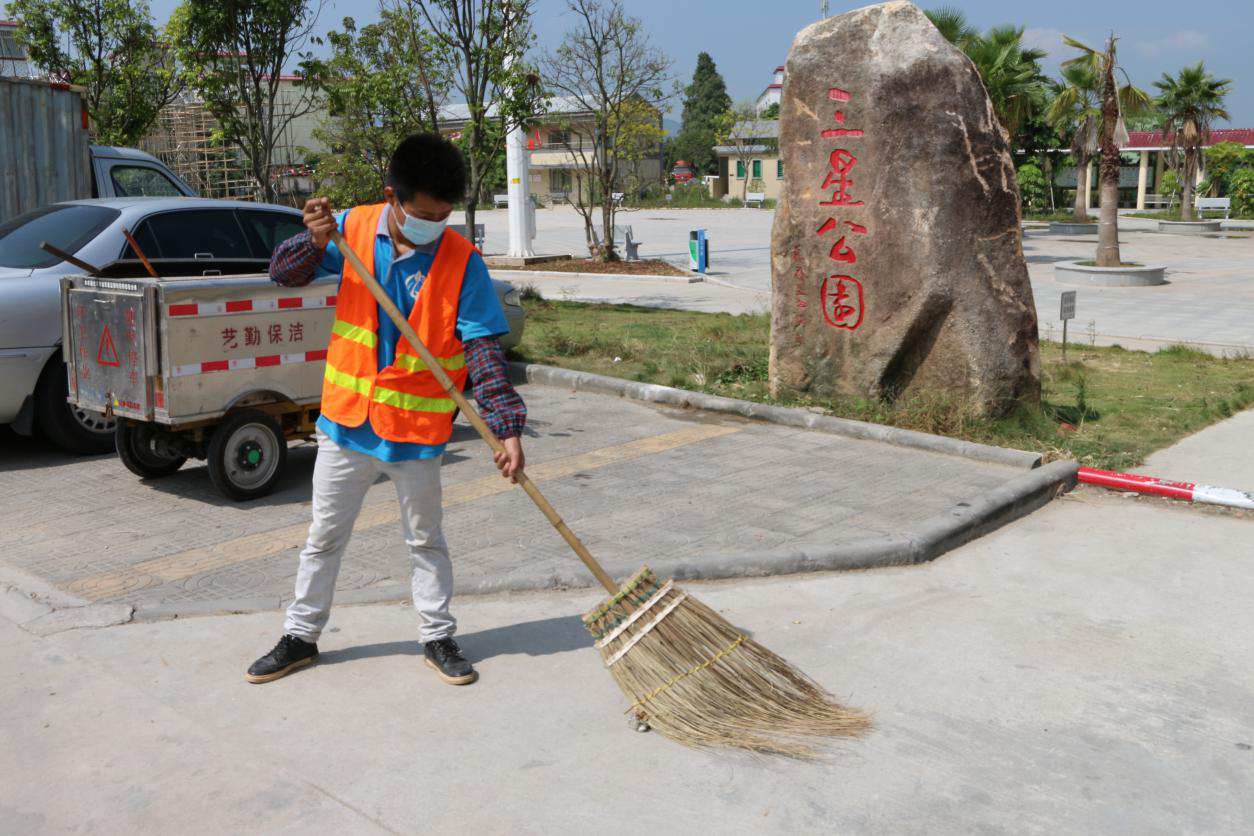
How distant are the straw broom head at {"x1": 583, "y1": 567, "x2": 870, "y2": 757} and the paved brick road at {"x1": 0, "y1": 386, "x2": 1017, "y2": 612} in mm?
1520

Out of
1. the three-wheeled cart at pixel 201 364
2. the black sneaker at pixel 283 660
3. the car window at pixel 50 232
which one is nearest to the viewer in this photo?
the black sneaker at pixel 283 660

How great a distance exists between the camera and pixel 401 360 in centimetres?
419

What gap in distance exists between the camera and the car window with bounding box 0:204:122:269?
25.5ft

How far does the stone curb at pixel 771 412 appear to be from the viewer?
7.66m

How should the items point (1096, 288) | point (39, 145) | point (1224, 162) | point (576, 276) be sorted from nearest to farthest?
point (39, 145)
point (1096, 288)
point (576, 276)
point (1224, 162)

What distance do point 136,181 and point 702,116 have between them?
250 feet

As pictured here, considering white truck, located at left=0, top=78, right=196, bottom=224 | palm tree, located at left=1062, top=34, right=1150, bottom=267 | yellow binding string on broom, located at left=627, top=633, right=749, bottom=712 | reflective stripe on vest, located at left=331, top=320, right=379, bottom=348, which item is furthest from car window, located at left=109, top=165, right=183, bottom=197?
palm tree, located at left=1062, top=34, right=1150, bottom=267

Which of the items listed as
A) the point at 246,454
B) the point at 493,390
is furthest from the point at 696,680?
the point at 246,454

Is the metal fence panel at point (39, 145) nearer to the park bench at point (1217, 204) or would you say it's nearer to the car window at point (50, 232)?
the car window at point (50, 232)

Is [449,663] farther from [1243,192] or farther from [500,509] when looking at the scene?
[1243,192]

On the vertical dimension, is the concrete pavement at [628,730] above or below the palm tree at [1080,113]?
below

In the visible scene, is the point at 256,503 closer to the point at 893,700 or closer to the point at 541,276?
the point at 893,700

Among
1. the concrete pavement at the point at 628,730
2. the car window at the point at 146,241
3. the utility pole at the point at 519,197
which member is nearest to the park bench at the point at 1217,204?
the utility pole at the point at 519,197

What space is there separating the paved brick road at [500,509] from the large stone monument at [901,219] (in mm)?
878
